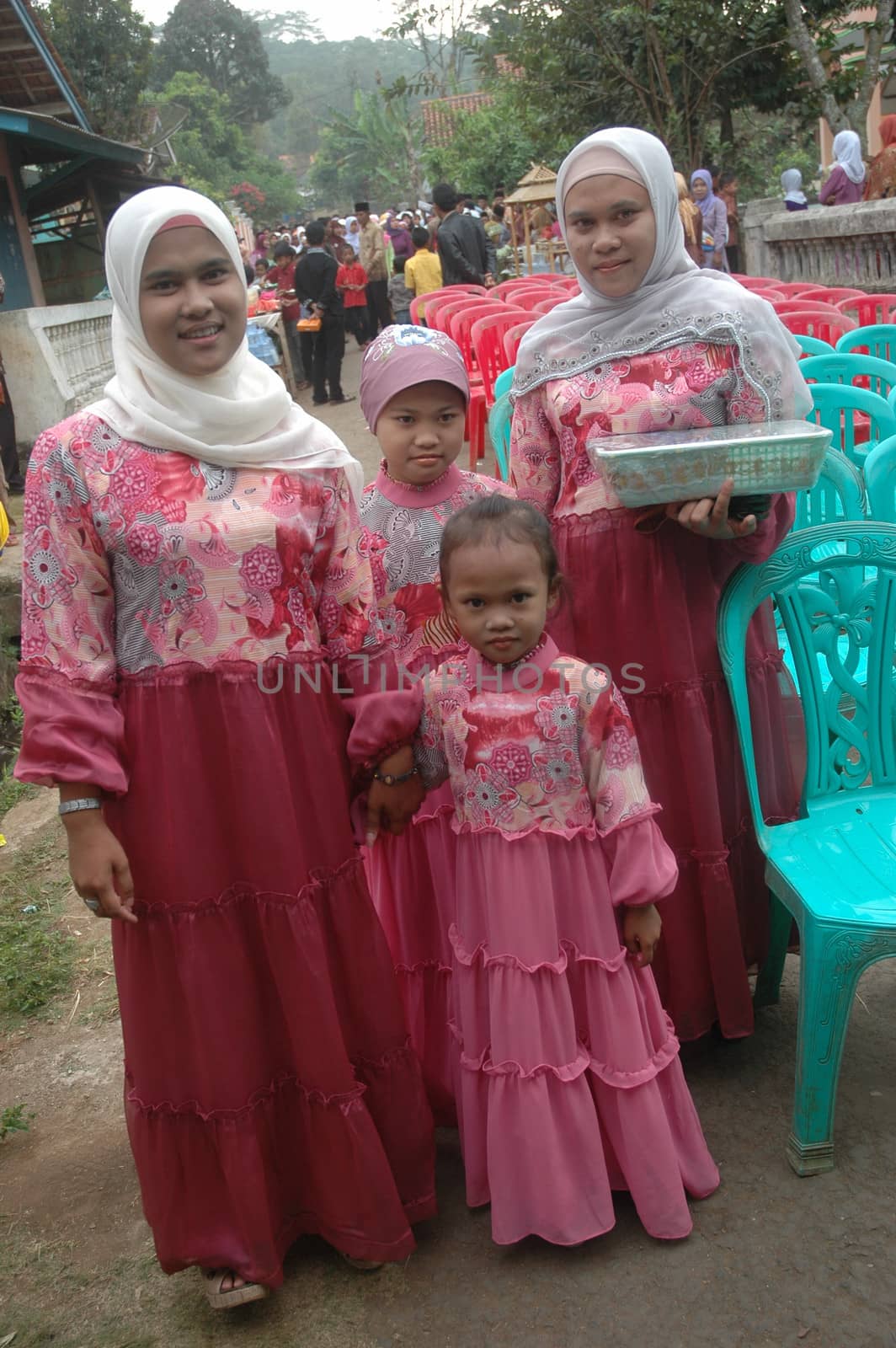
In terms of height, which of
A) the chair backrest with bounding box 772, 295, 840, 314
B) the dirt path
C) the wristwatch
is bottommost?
the dirt path

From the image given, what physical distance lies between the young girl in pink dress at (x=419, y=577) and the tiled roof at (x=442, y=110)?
40634 millimetres

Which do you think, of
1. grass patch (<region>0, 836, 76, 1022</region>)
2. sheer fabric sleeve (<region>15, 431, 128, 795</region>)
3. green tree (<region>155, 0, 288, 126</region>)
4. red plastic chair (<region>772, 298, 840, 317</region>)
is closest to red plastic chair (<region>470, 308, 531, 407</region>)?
red plastic chair (<region>772, 298, 840, 317</region>)

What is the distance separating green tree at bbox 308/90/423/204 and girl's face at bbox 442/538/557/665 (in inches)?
1612

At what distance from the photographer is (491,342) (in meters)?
6.71

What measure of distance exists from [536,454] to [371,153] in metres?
56.7

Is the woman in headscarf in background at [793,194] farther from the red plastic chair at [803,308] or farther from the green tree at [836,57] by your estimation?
the red plastic chair at [803,308]

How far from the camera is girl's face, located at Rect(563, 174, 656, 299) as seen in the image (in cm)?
227

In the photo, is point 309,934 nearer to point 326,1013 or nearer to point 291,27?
point 326,1013

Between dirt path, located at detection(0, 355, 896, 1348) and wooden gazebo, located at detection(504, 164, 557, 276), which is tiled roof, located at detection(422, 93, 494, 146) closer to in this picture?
wooden gazebo, located at detection(504, 164, 557, 276)

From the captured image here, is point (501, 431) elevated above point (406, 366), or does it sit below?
below

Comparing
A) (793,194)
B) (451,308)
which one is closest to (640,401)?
(451,308)

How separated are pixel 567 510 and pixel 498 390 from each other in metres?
2.33

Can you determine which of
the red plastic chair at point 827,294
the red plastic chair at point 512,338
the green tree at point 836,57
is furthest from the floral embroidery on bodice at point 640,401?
the green tree at point 836,57

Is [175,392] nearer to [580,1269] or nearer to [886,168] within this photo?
[580,1269]
